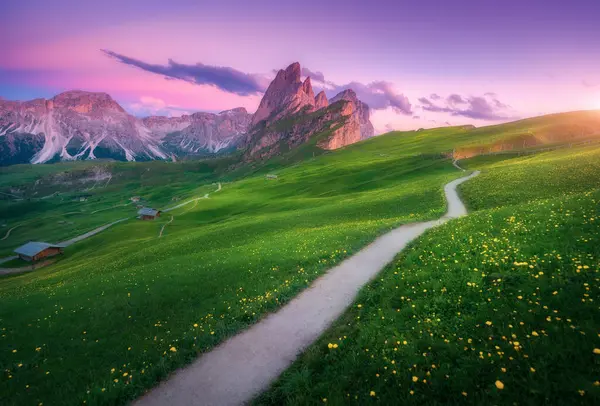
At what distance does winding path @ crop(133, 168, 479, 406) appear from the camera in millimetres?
9867

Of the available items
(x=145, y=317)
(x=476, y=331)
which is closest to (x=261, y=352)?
(x=476, y=331)

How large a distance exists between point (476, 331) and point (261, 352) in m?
8.07

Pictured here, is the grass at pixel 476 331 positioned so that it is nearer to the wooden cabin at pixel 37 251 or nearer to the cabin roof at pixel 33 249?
Result: the wooden cabin at pixel 37 251

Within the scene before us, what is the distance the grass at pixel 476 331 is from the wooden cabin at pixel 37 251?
104 metres

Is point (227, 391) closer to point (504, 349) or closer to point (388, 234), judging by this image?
point (504, 349)

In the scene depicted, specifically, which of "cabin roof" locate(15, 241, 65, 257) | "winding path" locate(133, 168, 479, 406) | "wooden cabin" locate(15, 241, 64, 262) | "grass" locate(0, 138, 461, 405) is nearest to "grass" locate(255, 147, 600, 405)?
"winding path" locate(133, 168, 479, 406)

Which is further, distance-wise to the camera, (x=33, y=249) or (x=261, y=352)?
(x=33, y=249)

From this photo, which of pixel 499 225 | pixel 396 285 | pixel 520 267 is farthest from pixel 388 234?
pixel 520 267

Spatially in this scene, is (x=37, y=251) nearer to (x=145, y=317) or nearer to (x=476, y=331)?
(x=145, y=317)

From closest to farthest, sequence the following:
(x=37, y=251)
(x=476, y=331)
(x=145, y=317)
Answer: (x=476, y=331), (x=145, y=317), (x=37, y=251)

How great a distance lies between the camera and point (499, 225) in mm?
19359

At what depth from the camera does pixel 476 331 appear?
9.08 meters

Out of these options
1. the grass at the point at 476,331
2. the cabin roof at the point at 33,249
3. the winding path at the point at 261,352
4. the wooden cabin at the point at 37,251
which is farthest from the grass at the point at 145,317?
the cabin roof at the point at 33,249

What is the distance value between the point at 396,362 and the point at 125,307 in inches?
676
